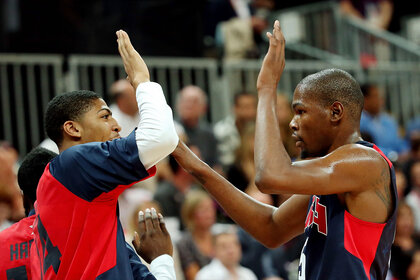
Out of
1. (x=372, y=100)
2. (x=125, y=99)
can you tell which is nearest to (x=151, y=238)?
(x=125, y=99)

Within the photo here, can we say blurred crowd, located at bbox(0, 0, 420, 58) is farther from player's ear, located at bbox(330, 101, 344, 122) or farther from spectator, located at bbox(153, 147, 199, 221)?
player's ear, located at bbox(330, 101, 344, 122)

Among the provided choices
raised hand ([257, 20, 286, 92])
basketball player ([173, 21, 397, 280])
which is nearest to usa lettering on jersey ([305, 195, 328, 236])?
basketball player ([173, 21, 397, 280])

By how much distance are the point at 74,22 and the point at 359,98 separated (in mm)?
6020

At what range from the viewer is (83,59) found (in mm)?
7996

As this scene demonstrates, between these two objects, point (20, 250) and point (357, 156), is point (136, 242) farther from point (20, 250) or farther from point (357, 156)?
point (357, 156)

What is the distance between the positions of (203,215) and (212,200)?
1002 millimetres

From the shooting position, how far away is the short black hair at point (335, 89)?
326cm

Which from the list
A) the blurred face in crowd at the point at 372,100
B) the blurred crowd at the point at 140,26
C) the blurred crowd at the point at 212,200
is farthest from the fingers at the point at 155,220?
the blurred face in crowd at the point at 372,100

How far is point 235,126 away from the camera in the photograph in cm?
848

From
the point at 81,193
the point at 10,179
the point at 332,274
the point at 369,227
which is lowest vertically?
the point at 10,179

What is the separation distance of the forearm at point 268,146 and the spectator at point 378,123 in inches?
214

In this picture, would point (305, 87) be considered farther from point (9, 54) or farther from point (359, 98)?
point (9, 54)

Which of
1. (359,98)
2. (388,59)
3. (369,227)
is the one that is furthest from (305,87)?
(388,59)

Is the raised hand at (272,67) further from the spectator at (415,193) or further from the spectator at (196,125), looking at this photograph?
the spectator at (415,193)
